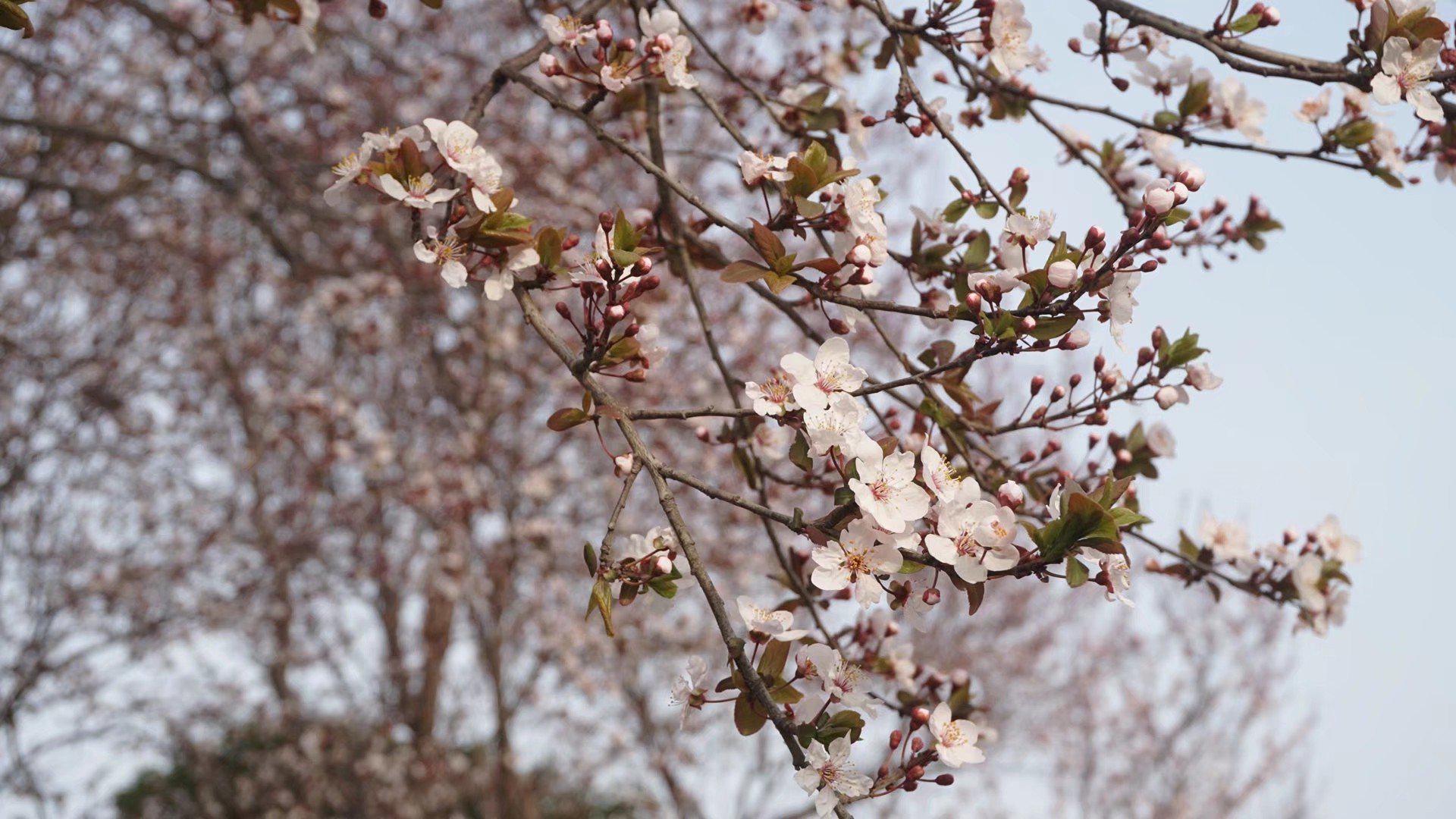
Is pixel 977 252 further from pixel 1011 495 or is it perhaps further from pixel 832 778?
pixel 832 778

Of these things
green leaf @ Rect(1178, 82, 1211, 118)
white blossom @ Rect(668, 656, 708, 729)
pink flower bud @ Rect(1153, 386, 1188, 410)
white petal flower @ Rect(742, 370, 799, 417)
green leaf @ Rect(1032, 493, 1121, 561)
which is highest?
green leaf @ Rect(1178, 82, 1211, 118)

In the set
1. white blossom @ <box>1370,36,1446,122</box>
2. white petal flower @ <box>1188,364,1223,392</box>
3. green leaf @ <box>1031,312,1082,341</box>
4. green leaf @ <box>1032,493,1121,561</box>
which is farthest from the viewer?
white petal flower @ <box>1188,364,1223,392</box>

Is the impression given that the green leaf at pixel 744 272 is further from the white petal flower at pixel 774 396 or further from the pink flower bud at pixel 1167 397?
the pink flower bud at pixel 1167 397

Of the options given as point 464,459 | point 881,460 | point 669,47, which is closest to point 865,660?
point 881,460

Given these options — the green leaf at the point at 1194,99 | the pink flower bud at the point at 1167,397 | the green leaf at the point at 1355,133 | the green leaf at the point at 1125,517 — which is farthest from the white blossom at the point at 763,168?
the green leaf at the point at 1355,133

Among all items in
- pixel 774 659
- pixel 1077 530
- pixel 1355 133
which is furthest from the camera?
pixel 1355 133

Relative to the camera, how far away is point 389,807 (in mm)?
6738

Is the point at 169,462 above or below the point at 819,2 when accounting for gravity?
above

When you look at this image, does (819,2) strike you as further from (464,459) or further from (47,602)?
(47,602)

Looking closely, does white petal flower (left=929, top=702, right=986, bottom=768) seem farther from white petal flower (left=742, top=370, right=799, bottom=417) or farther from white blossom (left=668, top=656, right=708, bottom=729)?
white petal flower (left=742, top=370, right=799, bottom=417)

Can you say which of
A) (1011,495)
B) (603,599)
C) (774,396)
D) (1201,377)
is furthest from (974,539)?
(1201,377)

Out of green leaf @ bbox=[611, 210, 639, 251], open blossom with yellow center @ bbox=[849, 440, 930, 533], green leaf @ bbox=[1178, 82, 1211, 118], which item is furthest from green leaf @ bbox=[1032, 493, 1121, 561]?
green leaf @ bbox=[1178, 82, 1211, 118]

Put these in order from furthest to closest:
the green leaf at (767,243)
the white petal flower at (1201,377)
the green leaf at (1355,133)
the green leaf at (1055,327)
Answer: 1. the green leaf at (1355,133)
2. the white petal flower at (1201,377)
3. the green leaf at (767,243)
4. the green leaf at (1055,327)

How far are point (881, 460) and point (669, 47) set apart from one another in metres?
0.88
